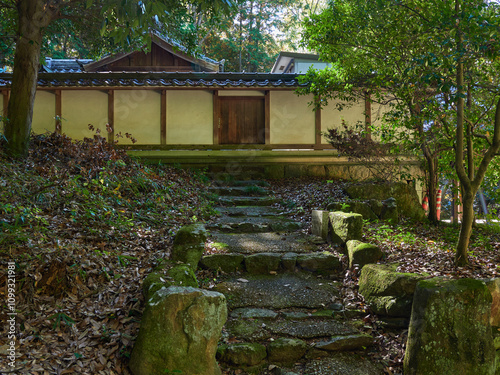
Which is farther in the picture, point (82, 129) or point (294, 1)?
point (294, 1)

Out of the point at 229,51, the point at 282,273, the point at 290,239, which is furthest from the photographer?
the point at 229,51

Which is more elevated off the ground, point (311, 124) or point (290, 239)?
point (311, 124)

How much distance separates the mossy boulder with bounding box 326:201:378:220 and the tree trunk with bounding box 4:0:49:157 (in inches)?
231

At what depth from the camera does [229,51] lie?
24578mm

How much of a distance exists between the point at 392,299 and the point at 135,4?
422cm

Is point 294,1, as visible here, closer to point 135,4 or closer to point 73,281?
point 135,4

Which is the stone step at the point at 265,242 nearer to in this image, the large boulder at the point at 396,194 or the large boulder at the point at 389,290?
the large boulder at the point at 389,290

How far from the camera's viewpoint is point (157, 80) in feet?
36.0

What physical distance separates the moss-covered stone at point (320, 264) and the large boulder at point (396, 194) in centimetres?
361

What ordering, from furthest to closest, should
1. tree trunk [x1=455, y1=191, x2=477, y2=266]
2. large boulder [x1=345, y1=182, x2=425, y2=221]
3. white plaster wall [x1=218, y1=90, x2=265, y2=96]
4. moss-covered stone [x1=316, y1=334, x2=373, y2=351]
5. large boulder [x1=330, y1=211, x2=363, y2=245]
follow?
1. white plaster wall [x1=218, y1=90, x2=265, y2=96]
2. large boulder [x1=345, y1=182, x2=425, y2=221]
3. large boulder [x1=330, y1=211, x2=363, y2=245]
4. tree trunk [x1=455, y1=191, x2=477, y2=266]
5. moss-covered stone [x1=316, y1=334, x2=373, y2=351]

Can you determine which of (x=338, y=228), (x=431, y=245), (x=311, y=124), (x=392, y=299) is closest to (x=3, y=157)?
(x=338, y=228)

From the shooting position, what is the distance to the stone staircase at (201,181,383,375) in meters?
3.31

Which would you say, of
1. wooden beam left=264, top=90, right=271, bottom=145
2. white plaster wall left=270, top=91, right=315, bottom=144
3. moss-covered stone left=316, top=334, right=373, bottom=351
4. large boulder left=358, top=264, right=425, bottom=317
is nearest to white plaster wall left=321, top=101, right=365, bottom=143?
white plaster wall left=270, top=91, right=315, bottom=144

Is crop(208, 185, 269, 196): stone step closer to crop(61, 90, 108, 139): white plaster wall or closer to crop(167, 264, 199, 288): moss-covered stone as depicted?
crop(61, 90, 108, 139): white plaster wall
